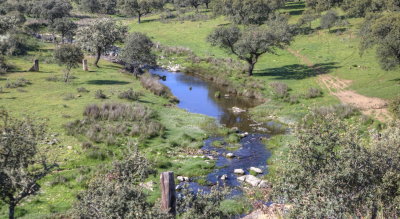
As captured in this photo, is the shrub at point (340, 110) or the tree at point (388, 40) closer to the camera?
the shrub at point (340, 110)

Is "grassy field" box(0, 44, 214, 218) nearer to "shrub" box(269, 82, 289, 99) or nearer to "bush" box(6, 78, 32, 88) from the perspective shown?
"bush" box(6, 78, 32, 88)

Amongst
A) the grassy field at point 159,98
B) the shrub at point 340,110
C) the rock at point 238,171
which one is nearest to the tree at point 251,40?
the grassy field at point 159,98

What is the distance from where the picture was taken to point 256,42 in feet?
207

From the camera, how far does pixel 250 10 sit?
341 feet

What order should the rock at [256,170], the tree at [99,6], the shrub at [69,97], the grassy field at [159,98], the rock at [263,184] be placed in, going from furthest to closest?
the tree at [99,6], the shrub at [69,97], the rock at [256,170], the rock at [263,184], the grassy field at [159,98]

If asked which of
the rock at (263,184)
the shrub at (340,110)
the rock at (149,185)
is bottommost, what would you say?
the rock at (263,184)

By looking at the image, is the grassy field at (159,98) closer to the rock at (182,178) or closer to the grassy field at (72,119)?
the grassy field at (72,119)

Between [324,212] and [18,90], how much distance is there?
154 ft

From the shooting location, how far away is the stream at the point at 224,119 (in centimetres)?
3462

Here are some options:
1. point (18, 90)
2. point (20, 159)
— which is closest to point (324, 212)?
point (20, 159)

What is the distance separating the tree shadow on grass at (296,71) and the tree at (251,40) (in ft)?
13.7

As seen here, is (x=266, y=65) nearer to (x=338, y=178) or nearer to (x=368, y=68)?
(x=368, y=68)

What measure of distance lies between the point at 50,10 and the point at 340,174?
3991 inches

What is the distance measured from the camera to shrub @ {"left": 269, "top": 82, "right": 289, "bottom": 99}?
56344 mm
